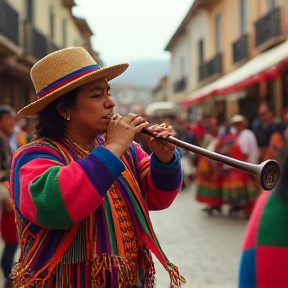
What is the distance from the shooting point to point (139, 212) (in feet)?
7.41

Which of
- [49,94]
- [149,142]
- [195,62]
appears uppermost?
[195,62]

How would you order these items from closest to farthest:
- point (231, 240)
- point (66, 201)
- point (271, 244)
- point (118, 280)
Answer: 1. point (66, 201)
2. point (118, 280)
3. point (271, 244)
4. point (231, 240)

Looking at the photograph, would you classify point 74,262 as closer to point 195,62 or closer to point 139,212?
point 139,212

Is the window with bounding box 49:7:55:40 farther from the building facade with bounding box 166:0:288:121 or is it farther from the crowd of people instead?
the crowd of people

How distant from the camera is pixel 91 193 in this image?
2004mm

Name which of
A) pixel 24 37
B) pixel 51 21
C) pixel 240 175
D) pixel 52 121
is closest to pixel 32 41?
pixel 24 37

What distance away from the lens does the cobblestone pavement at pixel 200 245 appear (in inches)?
222

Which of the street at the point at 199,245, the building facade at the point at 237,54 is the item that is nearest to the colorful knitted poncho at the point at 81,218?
the street at the point at 199,245

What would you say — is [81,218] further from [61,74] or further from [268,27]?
[268,27]

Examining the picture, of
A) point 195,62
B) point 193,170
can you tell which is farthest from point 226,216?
point 195,62

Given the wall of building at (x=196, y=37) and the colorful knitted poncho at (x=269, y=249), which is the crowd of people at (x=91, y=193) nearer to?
the colorful knitted poncho at (x=269, y=249)

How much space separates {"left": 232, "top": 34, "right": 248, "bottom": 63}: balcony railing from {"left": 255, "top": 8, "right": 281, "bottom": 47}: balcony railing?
1.73 m

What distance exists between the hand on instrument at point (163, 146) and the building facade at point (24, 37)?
10821mm

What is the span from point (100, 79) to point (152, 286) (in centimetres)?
77
